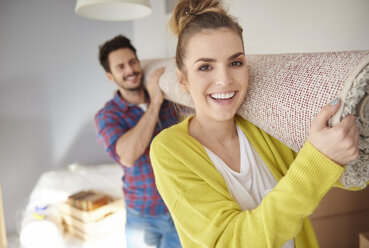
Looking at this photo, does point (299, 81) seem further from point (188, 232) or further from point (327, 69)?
point (188, 232)

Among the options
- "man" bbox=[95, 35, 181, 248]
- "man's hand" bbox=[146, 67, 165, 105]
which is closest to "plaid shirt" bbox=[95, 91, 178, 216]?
"man" bbox=[95, 35, 181, 248]

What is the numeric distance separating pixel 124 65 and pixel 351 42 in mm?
990

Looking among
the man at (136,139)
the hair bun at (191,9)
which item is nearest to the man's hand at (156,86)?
the man at (136,139)

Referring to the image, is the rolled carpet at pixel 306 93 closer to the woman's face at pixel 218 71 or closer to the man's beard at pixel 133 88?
the woman's face at pixel 218 71

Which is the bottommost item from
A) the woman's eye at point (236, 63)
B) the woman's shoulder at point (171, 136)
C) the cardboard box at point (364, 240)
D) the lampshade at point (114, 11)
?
the cardboard box at point (364, 240)

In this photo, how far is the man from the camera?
113cm

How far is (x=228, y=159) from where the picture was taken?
594 mm

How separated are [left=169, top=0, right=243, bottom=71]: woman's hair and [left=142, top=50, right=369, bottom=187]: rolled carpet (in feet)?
0.37

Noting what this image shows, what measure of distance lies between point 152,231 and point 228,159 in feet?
2.56

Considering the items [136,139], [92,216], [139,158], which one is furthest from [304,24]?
[92,216]

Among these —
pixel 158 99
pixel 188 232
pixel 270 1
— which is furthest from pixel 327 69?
pixel 158 99

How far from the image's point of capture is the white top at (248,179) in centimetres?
55

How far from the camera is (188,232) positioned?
53 cm

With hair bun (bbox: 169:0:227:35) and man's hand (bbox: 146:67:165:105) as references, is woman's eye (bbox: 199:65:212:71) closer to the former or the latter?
hair bun (bbox: 169:0:227:35)
